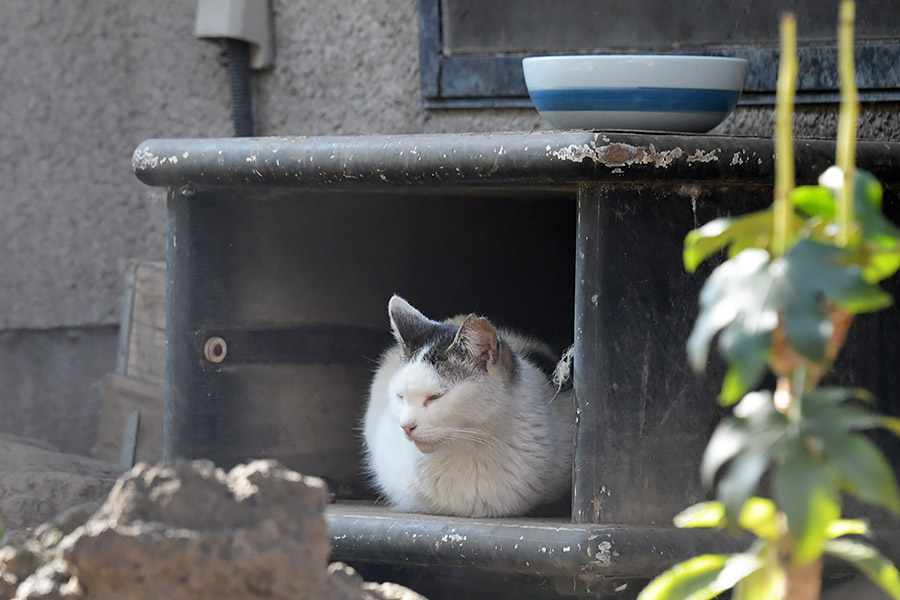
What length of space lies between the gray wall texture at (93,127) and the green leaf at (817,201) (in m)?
2.41

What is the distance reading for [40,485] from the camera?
2.65 m

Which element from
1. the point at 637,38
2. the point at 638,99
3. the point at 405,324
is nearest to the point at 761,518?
the point at 638,99

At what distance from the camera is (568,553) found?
1720 mm

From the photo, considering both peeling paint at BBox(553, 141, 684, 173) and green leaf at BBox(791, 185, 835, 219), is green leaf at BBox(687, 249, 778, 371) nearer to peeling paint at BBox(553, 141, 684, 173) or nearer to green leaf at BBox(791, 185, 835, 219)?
green leaf at BBox(791, 185, 835, 219)

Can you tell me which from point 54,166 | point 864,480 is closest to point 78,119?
point 54,166

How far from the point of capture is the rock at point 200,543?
108 centimetres

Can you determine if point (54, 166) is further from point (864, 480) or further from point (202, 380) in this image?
point (864, 480)

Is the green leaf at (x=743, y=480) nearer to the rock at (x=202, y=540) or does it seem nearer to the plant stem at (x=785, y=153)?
the plant stem at (x=785, y=153)

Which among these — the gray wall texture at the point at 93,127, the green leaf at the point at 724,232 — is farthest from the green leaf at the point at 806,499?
the gray wall texture at the point at 93,127

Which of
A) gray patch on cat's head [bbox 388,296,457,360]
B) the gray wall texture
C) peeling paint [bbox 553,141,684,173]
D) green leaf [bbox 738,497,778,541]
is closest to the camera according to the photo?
green leaf [bbox 738,497,778,541]

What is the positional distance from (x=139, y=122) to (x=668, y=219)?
2.38 meters

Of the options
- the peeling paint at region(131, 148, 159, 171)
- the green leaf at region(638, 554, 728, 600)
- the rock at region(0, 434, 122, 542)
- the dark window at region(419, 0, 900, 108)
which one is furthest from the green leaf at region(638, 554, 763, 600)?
the dark window at region(419, 0, 900, 108)

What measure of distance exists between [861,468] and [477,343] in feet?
4.33

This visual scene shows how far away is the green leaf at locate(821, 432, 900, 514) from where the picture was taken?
0.84 metres
